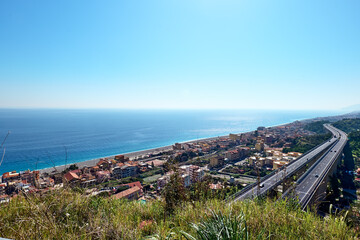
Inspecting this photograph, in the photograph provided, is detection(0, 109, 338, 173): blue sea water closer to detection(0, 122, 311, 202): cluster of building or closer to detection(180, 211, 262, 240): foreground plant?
detection(0, 122, 311, 202): cluster of building

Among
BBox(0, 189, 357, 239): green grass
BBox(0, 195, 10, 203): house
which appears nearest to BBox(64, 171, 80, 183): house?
BBox(0, 189, 357, 239): green grass

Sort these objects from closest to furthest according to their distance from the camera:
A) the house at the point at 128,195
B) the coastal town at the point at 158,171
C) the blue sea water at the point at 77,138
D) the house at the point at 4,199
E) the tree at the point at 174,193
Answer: the house at the point at 4,199, the tree at the point at 174,193, the coastal town at the point at 158,171, the house at the point at 128,195, the blue sea water at the point at 77,138

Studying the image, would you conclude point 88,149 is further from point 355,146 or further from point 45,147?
point 355,146

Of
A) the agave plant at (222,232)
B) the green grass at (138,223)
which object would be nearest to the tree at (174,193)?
the green grass at (138,223)

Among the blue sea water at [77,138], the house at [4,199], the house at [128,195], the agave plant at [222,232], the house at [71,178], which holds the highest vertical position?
the agave plant at [222,232]

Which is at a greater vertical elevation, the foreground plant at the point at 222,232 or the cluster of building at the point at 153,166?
the foreground plant at the point at 222,232

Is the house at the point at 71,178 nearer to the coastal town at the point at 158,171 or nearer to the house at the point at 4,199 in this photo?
the coastal town at the point at 158,171

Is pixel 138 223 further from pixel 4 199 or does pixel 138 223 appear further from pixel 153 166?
pixel 153 166
